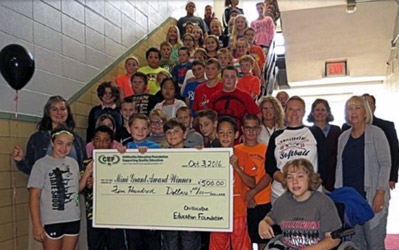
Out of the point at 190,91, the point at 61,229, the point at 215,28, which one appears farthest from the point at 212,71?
the point at 215,28

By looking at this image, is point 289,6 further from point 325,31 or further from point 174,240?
point 174,240

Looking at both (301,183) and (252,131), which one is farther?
(252,131)

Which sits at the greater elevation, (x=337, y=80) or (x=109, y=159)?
(x=337, y=80)

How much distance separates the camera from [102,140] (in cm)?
372

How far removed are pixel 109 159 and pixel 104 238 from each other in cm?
72

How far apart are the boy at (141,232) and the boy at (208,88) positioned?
126cm

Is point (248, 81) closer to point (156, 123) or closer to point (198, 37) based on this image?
point (156, 123)

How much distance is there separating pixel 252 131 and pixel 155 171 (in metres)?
0.87

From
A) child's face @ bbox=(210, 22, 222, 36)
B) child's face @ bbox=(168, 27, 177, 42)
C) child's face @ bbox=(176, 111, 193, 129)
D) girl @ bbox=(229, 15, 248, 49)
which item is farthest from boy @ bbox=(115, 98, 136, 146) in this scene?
child's face @ bbox=(210, 22, 222, 36)

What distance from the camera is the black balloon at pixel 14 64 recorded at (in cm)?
325

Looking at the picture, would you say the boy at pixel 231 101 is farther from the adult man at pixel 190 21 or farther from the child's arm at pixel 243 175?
the adult man at pixel 190 21

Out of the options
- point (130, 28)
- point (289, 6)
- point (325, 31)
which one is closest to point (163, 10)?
point (130, 28)

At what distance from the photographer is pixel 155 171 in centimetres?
317

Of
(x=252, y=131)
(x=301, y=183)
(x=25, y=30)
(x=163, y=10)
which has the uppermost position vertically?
(x=163, y=10)
